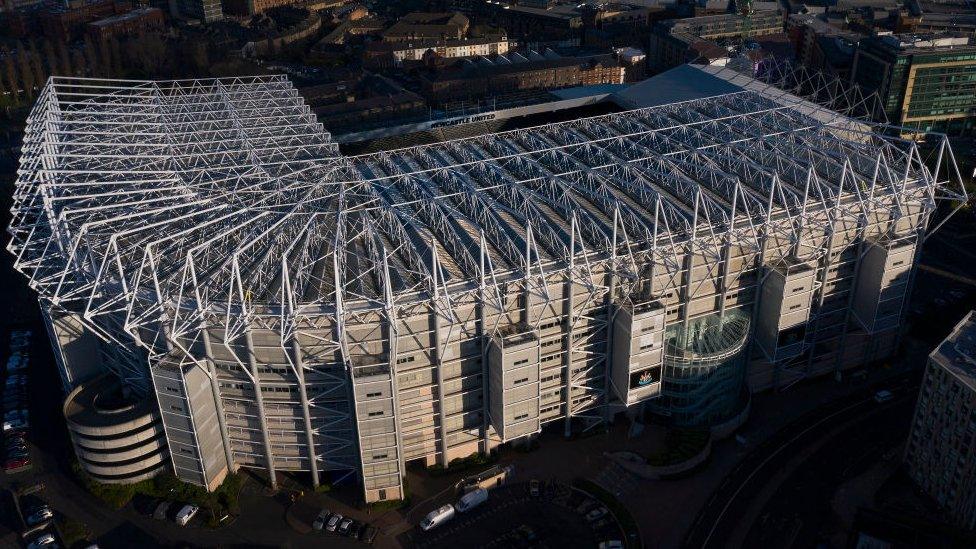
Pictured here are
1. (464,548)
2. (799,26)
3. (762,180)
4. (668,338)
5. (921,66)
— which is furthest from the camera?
(799,26)

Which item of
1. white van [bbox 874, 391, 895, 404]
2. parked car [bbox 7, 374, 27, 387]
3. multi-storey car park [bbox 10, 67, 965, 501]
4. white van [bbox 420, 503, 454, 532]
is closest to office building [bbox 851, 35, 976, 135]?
multi-storey car park [bbox 10, 67, 965, 501]

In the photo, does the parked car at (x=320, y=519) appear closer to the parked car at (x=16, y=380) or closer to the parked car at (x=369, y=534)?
the parked car at (x=369, y=534)

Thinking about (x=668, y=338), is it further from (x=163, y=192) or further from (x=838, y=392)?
(x=163, y=192)

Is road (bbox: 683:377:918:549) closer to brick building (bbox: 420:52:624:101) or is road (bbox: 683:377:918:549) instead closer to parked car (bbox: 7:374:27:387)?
parked car (bbox: 7:374:27:387)

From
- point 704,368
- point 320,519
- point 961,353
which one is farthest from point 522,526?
point 961,353

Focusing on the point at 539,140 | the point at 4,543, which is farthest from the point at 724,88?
the point at 4,543

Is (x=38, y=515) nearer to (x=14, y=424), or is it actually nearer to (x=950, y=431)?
(x=14, y=424)
